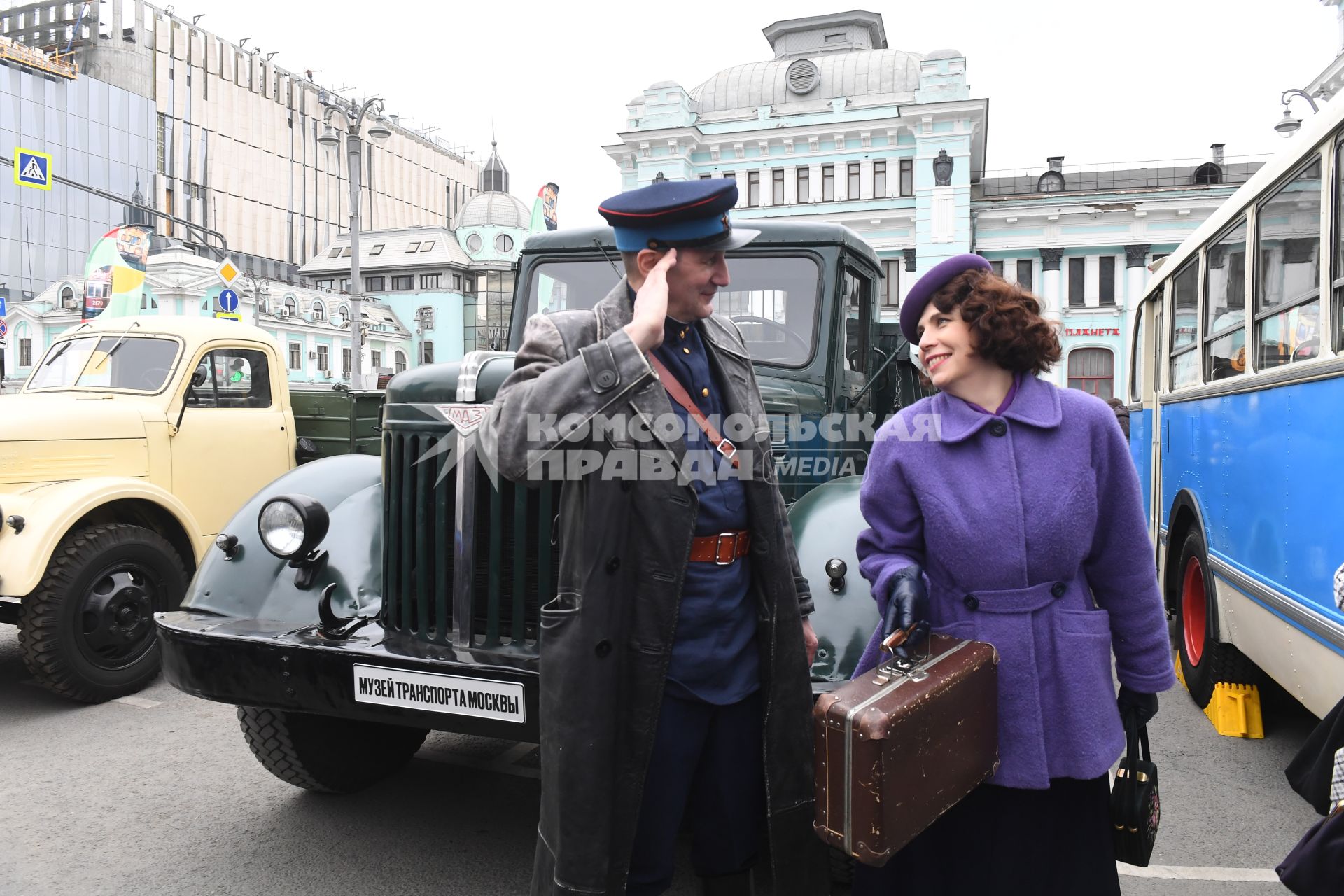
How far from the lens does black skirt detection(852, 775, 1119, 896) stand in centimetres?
209

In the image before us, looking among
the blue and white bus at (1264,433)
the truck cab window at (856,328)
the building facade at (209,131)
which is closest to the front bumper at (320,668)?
the blue and white bus at (1264,433)

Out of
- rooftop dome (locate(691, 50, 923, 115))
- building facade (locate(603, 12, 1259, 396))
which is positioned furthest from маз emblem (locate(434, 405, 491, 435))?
rooftop dome (locate(691, 50, 923, 115))

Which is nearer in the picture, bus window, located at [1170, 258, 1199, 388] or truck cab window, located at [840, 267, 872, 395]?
truck cab window, located at [840, 267, 872, 395]

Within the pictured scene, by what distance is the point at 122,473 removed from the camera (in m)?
5.97

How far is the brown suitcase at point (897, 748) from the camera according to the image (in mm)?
1738

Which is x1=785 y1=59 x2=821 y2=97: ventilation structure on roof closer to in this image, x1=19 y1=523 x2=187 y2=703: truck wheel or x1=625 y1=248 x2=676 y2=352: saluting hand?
x1=19 y1=523 x2=187 y2=703: truck wheel

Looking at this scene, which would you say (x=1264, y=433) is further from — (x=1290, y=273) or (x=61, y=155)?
(x=61, y=155)

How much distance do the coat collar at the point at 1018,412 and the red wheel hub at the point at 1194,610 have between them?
156 inches

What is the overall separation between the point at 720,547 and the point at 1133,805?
3.43 ft

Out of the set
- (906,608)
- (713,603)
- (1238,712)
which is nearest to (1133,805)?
(906,608)

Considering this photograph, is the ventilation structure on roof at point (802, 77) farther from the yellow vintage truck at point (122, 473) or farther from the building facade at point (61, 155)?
the building facade at point (61, 155)

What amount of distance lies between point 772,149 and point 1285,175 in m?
35.6

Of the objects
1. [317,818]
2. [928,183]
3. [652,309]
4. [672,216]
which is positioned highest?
[928,183]

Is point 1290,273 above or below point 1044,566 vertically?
above
